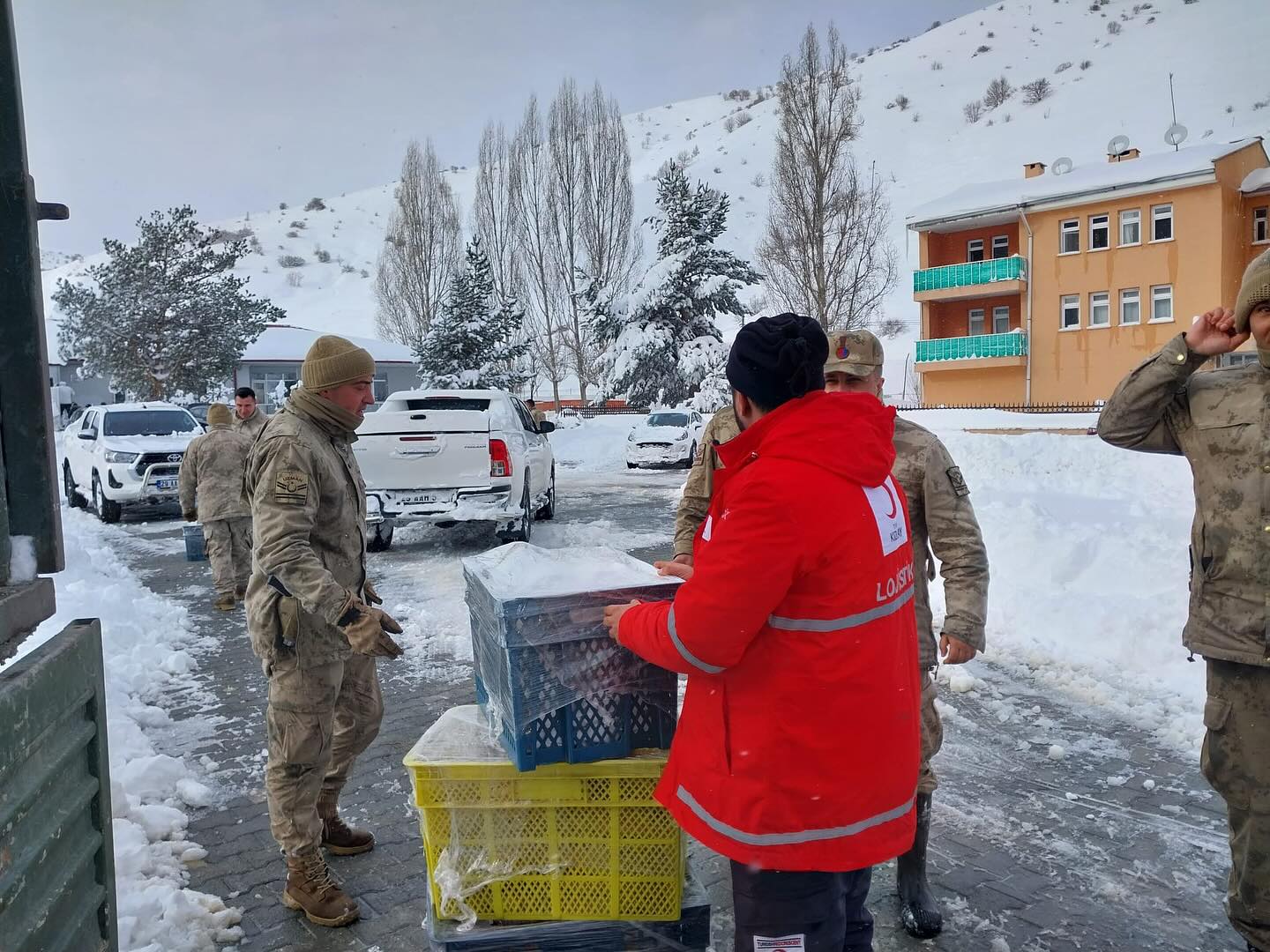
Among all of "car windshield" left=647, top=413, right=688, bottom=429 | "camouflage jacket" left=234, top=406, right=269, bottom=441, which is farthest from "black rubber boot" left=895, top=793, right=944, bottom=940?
"car windshield" left=647, top=413, right=688, bottom=429

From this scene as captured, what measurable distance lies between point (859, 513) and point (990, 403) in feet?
119

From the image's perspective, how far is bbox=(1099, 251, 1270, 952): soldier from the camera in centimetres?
281

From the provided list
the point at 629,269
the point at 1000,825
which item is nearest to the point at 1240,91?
the point at 629,269

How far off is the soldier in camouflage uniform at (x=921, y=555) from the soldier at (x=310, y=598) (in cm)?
188

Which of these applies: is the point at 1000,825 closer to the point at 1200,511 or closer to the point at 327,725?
the point at 1200,511

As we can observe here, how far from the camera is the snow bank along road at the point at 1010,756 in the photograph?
343 cm

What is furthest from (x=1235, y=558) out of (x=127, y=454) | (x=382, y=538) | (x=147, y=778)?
(x=127, y=454)

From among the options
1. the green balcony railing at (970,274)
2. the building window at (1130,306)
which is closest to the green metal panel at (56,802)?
the green balcony railing at (970,274)

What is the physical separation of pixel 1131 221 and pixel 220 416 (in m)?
33.3

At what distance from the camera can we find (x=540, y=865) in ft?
9.11

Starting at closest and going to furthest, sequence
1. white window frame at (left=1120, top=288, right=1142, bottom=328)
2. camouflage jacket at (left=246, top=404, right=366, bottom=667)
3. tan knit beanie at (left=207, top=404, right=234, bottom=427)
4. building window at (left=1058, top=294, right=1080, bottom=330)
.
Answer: camouflage jacket at (left=246, top=404, right=366, bottom=667) < tan knit beanie at (left=207, top=404, right=234, bottom=427) < white window frame at (left=1120, top=288, right=1142, bottom=328) < building window at (left=1058, top=294, right=1080, bottom=330)

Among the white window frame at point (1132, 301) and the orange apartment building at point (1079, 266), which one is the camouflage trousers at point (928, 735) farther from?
the white window frame at point (1132, 301)

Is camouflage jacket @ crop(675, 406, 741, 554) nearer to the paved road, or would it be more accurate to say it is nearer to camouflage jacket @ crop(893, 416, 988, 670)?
camouflage jacket @ crop(893, 416, 988, 670)

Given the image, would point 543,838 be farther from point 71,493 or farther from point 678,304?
point 678,304
